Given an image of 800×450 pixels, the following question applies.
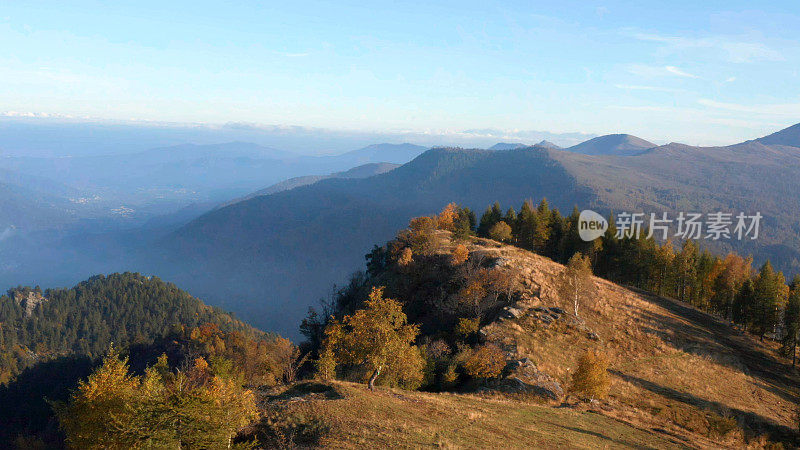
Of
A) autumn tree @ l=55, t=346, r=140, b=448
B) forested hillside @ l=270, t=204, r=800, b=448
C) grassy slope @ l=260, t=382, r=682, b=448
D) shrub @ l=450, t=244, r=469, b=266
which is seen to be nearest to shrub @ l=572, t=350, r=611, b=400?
forested hillside @ l=270, t=204, r=800, b=448

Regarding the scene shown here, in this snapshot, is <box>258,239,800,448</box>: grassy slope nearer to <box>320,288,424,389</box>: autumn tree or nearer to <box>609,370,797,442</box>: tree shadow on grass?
<box>609,370,797,442</box>: tree shadow on grass

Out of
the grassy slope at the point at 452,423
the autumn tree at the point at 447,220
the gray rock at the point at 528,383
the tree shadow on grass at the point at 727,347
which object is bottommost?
the tree shadow on grass at the point at 727,347

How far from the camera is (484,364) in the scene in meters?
37.9

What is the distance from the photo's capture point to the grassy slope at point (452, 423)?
21194 mm

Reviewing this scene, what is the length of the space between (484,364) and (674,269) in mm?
72120

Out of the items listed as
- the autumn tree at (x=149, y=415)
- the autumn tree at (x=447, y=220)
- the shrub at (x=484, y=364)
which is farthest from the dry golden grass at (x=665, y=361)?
the autumn tree at (x=149, y=415)

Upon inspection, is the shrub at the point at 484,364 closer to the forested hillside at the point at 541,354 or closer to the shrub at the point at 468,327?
the forested hillside at the point at 541,354

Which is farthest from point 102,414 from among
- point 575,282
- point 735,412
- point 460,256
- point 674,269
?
point 674,269

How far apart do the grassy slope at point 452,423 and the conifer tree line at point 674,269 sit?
177 ft

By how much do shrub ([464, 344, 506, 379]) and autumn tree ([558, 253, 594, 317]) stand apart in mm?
20550

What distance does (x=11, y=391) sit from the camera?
142375mm

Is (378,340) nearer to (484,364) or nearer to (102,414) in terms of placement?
(484,364)

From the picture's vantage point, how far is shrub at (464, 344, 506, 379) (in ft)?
123

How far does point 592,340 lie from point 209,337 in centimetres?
12822
